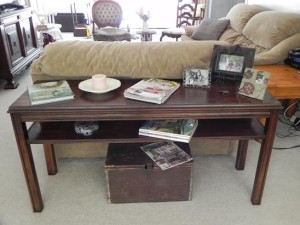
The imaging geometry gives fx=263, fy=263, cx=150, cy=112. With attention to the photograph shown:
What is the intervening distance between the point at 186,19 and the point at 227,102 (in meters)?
4.60

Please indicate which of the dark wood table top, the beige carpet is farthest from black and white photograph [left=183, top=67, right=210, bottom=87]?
the beige carpet

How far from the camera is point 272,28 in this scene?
2576 millimetres

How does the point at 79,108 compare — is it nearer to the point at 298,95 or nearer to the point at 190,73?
the point at 190,73

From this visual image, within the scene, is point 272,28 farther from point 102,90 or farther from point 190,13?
point 190,13

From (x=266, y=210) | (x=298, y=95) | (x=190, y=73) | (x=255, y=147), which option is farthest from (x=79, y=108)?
(x=298, y=95)

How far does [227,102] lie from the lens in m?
1.18

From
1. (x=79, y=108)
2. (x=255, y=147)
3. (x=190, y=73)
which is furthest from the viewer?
(x=255, y=147)

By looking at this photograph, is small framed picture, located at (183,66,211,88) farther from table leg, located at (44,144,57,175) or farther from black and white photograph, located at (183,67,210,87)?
table leg, located at (44,144,57,175)

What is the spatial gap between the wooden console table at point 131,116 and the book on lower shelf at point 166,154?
0.68 feet

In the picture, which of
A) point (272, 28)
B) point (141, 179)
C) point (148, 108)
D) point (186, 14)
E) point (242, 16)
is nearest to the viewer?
point (148, 108)

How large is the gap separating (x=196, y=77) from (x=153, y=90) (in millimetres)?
253

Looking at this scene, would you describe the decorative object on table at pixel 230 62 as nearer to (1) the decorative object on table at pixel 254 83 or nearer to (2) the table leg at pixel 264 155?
(1) the decorative object on table at pixel 254 83

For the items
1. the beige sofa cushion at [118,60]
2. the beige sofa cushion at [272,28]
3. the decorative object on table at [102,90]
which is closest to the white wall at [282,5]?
the beige sofa cushion at [272,28]

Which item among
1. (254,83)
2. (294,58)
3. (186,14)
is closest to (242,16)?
(294,58)
